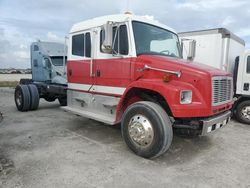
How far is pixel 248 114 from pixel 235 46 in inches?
101

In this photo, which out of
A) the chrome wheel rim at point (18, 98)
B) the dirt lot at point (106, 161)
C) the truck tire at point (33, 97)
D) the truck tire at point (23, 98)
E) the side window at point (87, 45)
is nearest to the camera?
the dirt lot at point (106, 161)

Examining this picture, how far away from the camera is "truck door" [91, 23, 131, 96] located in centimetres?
484

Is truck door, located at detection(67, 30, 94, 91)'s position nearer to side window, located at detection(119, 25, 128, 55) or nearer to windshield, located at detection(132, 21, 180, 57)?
side window, located at detection(119, 25, 128, 55)

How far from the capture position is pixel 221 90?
4.47 m

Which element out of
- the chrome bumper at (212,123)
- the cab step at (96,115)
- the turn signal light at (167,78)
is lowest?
the cab step at (96,115)

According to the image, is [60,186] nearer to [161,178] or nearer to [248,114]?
[161,178]

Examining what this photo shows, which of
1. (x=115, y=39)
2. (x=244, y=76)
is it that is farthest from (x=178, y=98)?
(x=244, y=76)

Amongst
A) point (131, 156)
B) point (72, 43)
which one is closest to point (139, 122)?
point (131, 156)

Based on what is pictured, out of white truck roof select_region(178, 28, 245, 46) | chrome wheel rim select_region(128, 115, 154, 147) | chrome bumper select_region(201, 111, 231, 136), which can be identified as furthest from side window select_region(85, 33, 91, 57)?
white truck roof select_region(178, 28, 245, 46)

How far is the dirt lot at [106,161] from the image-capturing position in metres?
3.50

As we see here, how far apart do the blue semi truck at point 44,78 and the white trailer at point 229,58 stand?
4.73 m

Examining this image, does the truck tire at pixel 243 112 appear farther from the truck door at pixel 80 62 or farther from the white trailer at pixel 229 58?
the truck door at pixel 80 62

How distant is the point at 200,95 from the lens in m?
4.06

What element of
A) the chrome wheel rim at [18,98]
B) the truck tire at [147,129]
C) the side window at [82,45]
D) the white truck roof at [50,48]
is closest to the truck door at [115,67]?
the side window at [82,45]
